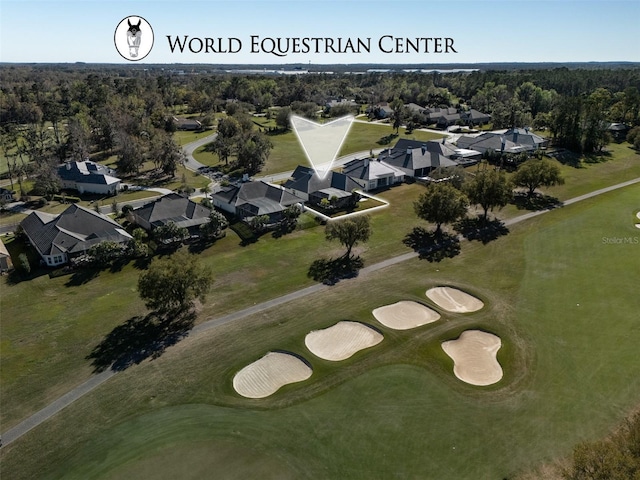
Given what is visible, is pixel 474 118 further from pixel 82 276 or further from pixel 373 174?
pixel 82 276

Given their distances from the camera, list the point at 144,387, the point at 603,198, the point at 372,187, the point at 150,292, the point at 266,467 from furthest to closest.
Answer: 1. the point at 372,187
2. the point at 603,198
3. the point at 150,292
4. the point at 144,387
5. the point at 266,467

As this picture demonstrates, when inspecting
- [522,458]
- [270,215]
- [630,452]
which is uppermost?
[270,215]

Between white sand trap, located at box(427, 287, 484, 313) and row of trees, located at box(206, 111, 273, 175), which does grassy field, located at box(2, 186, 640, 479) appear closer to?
white sand trap, located at box(427, 287, 484, 313)

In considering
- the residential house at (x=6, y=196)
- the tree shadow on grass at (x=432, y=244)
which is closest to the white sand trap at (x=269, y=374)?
the tree shadow on grass at (x=432, y=244)

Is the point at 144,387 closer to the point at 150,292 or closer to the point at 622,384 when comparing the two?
the point at 150,292

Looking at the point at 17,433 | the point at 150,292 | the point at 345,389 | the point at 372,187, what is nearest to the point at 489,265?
the point at 345,389

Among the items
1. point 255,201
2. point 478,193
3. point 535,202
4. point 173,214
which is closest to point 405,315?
point 478,193
